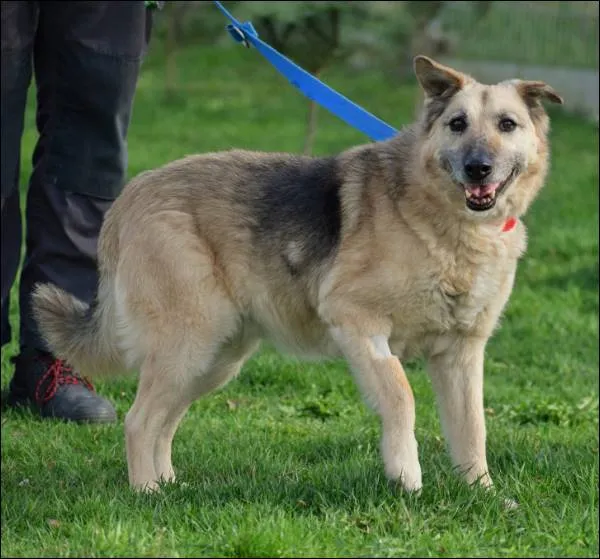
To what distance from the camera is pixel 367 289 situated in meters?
4.72

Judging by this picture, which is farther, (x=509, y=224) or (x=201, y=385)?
(x=201, y=385)

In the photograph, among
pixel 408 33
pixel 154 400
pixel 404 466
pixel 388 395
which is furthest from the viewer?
pixel 408 33

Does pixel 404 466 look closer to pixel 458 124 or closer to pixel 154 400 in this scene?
pixel 154 400

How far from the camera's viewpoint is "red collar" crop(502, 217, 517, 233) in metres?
4.84

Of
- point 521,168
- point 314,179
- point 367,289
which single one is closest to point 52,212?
point 314,179

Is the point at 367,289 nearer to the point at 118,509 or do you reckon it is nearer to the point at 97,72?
the point at 118,509

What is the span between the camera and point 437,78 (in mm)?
4898

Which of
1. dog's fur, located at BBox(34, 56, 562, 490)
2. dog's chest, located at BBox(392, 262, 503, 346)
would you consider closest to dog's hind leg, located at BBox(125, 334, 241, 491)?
dog's fur, located at BBox(34, 56, 562, 490)

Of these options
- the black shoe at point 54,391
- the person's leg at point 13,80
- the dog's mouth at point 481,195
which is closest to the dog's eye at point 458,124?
the dog's mouth at point 481,195

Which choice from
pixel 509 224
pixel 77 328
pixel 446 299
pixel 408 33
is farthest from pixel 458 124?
pixel 408 33

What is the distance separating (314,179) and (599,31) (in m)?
4.87

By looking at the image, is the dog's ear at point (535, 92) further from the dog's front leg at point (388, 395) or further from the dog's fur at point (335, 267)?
the dog's front leg at point (388, 395)

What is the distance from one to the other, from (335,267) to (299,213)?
34 cm

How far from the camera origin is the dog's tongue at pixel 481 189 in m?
4.62
